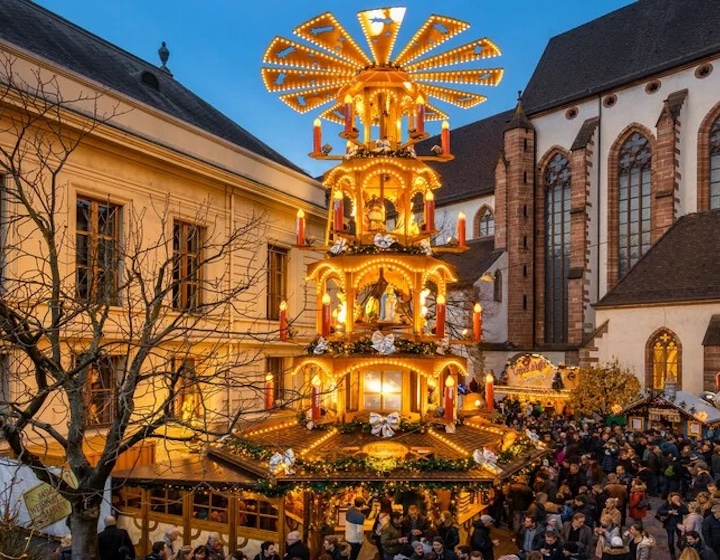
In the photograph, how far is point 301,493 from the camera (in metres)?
13.1

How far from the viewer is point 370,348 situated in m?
14.5

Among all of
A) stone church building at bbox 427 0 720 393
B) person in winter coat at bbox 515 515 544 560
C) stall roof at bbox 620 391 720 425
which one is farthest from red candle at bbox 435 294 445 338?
stone church building at bbox 427 0 720 393

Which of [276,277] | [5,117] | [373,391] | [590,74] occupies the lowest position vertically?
[373,391]

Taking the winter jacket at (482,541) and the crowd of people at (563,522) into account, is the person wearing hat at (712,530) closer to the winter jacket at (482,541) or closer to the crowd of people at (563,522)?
the crowd of people at (563,522)

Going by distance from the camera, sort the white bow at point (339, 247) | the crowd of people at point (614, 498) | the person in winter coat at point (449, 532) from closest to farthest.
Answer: the crowd of people at point (614, 498)
the person in winter coat at point (449, 532)
the white bow at point (339, 247)

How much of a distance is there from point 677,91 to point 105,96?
25.9 metres

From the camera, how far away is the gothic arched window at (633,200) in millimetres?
34062

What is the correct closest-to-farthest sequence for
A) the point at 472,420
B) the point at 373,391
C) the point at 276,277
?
1. the point at 373,391
2. the point at 472,420
3. the point at 276,277

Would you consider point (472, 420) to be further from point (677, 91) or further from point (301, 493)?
point (677, 91)

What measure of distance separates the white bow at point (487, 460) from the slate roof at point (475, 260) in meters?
24.8

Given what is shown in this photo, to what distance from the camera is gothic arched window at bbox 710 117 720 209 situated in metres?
31.4

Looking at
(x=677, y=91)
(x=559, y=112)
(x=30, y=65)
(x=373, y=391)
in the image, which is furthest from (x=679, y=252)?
(x=30, y=65)

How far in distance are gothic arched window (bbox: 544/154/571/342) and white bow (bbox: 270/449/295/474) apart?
2773 cm

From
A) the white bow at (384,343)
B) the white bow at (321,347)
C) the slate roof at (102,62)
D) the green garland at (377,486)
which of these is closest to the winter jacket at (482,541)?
the green garland at (377,486)
